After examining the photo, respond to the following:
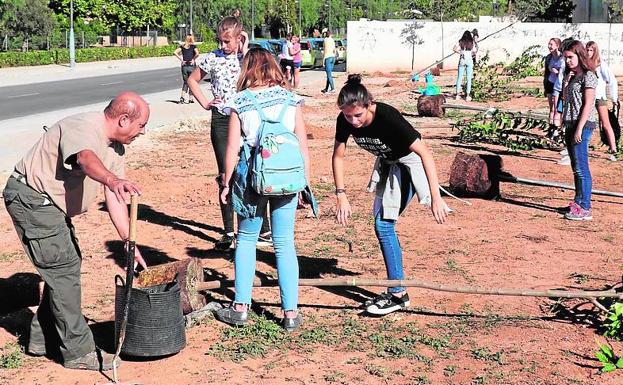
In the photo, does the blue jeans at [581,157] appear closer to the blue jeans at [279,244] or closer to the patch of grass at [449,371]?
the blue jeans at [279,244]

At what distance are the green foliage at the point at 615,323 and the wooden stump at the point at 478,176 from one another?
4.30m

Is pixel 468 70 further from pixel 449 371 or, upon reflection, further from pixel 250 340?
pixel 449 371

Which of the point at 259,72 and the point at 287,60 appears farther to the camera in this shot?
the point at 287,60

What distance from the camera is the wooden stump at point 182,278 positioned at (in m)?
5.82

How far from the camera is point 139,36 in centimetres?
6775

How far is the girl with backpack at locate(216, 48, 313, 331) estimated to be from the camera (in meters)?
5.35

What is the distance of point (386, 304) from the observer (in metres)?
5.93

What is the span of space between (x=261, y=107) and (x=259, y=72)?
211mm

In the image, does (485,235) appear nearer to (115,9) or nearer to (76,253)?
(76,253)

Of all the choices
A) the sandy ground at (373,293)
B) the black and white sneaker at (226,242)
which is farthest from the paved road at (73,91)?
the black and white sneaker at (226,242)

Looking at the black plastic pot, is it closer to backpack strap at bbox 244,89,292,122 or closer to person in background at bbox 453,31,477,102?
backpack strap at bbox 244,89,292,122

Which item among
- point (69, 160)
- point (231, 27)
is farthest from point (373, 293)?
point (69, 160)

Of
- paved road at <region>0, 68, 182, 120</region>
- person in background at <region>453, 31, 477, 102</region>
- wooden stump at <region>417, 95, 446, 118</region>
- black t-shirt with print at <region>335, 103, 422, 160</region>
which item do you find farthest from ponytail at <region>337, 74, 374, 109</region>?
person in background at <region>453, 31, 477, 102</region>

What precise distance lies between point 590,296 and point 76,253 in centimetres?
312
